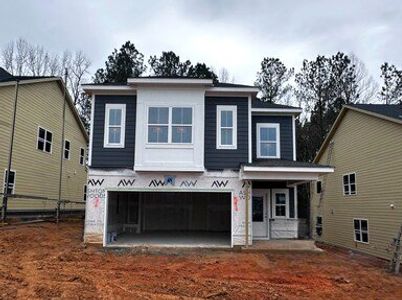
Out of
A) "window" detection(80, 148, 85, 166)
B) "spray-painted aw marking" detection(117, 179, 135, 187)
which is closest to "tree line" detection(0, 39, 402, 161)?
"window" detection(80, 148, 85, 166)

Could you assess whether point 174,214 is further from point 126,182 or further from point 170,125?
point 170,125

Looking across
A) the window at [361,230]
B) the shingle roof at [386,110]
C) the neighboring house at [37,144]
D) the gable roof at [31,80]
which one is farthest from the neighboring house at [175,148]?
the gable roof at [31,80]

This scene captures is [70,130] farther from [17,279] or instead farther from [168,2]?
[17,279]

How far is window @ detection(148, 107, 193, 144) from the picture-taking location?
14.3 m

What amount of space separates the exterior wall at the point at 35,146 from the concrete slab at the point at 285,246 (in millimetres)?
11562

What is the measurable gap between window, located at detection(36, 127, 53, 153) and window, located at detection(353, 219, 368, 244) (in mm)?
16260

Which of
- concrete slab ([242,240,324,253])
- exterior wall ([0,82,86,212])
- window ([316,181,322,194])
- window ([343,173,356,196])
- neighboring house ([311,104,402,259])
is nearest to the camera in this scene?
concrete slab ([242,240,324,253])

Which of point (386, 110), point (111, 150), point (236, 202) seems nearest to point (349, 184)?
point (386, 110)

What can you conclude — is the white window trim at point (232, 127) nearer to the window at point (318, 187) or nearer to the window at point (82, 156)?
the window at point (318, 187)

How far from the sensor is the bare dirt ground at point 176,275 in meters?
8.39

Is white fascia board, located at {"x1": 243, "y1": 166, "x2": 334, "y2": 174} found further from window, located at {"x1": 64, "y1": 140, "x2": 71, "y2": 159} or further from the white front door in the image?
window, located at {"x1": 64, "y1": 140, "x2": 71, "y2": 159}

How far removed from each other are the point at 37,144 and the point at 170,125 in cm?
985

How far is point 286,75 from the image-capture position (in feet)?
113

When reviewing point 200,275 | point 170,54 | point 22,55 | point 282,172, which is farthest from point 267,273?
point 22,55
